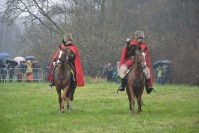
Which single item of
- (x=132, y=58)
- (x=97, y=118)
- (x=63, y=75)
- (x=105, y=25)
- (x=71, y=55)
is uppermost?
(x=105, y=25)

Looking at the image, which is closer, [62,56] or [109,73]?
[62,56]

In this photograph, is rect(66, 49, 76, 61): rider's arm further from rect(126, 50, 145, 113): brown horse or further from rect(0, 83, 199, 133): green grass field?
rect(126, 50, 145, 113): brown horse

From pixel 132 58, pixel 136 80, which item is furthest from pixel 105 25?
pixel 136 80

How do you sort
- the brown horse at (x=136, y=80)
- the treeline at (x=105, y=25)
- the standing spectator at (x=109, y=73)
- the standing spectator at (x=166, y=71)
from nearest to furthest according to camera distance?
the brown horse at (x=136, y=80) → the standing spectator at (x=166, y=71) → the standing spectator at (x=109, y=73) → the treeline at (x=105, y=25)

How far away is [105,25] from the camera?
43.8 m

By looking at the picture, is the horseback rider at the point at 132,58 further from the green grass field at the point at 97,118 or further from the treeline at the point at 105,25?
the treeline at the point at 105,25

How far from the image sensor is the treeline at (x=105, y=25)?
42375 mm

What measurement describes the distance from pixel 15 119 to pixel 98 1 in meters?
32.1

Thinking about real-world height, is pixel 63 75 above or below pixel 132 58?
below

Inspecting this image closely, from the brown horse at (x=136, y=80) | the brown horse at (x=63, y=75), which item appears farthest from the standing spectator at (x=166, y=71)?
the brown horse at (x=136, y=80)

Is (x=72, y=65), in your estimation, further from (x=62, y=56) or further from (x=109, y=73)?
(x=109, y=73)

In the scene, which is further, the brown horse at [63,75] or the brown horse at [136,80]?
the brown horse at [63,75]

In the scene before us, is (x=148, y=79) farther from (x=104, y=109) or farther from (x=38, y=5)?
(x=38, y=5)

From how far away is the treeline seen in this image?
42.4 m
